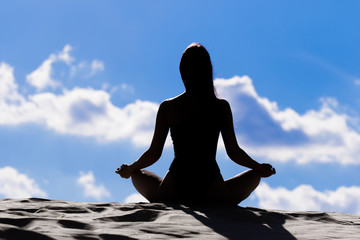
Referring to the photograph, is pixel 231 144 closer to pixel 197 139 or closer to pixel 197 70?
pixel 197 139

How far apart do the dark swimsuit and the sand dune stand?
0.88 ft

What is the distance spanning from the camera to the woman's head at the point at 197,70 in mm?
4922

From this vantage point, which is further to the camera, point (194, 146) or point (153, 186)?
point (153, 186)

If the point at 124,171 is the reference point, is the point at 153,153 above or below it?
above

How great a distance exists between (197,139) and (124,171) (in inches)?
37.3

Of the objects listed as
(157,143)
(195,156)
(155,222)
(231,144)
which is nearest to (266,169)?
(231,144)

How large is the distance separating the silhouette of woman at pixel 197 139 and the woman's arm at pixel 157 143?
1cm

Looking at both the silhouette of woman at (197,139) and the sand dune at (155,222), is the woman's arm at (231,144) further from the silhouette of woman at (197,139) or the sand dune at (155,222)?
the sand dune at (155,222)

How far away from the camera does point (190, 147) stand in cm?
497

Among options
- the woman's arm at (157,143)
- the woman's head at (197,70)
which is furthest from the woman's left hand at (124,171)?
the woman's head at (197,70)

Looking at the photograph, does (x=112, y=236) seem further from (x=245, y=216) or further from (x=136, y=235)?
(x=245, y=216)

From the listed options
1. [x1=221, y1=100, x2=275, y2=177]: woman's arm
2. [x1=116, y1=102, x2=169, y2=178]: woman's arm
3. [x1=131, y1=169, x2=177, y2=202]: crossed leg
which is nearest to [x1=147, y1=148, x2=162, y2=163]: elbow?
[x1=116, y1=102, x2=169, y2=178]: woman's arm

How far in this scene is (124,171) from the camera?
5.29m

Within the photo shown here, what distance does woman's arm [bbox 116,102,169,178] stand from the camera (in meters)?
5.08
